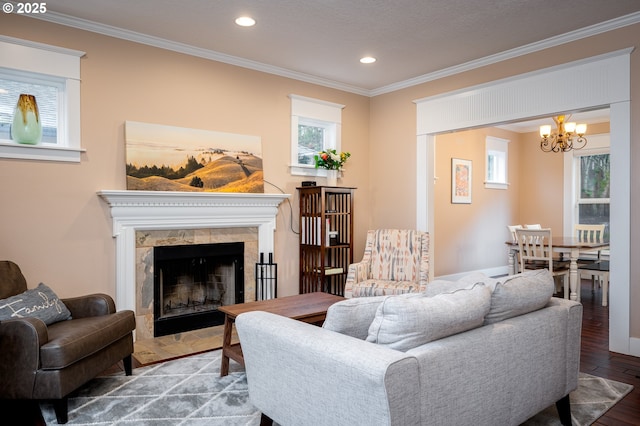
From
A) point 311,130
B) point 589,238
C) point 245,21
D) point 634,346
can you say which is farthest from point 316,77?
point 589,238

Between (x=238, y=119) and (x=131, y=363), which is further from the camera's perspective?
(x=238, y=119)

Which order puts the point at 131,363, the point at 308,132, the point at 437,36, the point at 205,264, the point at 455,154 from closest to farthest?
1. the point at 131,363
2. the point at 437,36
3. the point at 205,264
4. the point at 308,132
5. the point at 455,154

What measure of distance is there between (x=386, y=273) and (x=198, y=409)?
8.35 ft

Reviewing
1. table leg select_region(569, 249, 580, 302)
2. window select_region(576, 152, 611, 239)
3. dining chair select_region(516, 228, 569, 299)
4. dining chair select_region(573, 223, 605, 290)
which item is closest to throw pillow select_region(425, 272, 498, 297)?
table leg select_region(569, 249, 580, 302)

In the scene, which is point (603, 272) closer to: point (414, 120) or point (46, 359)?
point (414, 120)

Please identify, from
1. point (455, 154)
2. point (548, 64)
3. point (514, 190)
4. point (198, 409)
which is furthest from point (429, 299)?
point (514, 190)

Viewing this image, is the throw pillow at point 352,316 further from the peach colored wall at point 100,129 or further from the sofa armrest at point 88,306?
the peach colored wall at point 100,129

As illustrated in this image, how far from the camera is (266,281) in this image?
4605mm

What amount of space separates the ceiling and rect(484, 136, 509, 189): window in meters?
3.19

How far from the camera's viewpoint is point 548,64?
3.94 meters

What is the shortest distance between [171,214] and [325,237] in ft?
5.22

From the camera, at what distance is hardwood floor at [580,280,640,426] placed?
8.31 ft

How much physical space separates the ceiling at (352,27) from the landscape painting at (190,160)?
800 millimetres

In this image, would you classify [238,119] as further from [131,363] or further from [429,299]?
[429,299]
